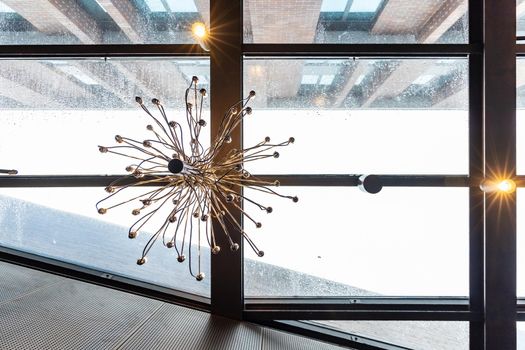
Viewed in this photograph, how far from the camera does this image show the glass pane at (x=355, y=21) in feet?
11.1

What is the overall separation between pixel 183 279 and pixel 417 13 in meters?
3.67

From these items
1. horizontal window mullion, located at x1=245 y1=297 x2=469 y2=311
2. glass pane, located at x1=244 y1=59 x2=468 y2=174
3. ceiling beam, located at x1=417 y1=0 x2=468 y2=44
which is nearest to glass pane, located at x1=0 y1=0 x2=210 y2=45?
glass pane, located at x1=244 y1=59 x2=468 y2=174

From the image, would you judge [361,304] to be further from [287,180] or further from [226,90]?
[226,90]

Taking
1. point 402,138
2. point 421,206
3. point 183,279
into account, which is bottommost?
point 183,279

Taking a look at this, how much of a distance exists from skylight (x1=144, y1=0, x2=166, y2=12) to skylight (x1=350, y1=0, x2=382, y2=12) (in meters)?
1.93

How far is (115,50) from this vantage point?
3406 millimetres

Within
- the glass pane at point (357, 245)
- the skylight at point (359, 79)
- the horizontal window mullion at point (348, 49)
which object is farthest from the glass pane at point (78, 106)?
the skylight at point (359, 79)

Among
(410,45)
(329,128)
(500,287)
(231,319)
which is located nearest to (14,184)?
(231,319)

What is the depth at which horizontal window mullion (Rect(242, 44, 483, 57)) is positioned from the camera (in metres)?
3.37

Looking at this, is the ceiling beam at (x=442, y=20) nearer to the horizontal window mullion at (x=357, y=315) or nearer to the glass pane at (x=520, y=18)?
the glass pane at (x=520, y=18)

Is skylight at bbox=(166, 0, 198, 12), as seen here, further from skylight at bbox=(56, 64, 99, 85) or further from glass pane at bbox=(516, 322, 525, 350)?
glass pane at bbox=(516, 322, 525, 350)

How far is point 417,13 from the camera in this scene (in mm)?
3414

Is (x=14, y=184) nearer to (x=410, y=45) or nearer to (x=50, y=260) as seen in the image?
(x=50, y=260)

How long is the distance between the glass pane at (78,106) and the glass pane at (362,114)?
29.3 inches
